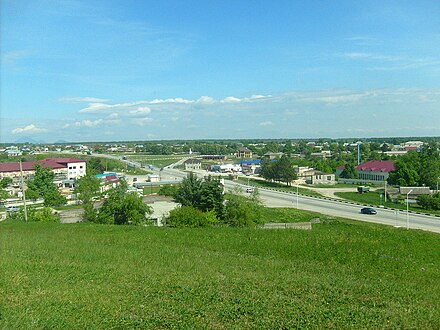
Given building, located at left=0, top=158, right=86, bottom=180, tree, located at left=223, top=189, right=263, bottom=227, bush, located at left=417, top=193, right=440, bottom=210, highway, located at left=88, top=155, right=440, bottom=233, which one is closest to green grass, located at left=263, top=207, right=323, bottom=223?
highway, located at left=88, top=155, right=440, bottom=233

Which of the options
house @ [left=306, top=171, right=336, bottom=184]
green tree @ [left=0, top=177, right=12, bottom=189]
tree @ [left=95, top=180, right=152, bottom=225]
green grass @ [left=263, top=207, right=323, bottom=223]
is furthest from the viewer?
house @ [left=306, top=171, right=336, bottom=184]

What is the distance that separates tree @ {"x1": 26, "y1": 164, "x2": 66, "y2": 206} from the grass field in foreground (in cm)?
1919

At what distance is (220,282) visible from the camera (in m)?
6.71

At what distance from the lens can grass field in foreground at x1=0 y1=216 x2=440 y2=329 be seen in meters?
5.04

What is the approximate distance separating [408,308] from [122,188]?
1502 centimetres

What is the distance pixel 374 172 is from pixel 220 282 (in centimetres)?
4645

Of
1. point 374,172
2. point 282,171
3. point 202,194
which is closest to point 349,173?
point 374,172

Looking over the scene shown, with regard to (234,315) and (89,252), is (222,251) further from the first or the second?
(234,315)

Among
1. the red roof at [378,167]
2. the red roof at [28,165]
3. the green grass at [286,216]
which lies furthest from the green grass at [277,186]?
the red roof at [28,165]

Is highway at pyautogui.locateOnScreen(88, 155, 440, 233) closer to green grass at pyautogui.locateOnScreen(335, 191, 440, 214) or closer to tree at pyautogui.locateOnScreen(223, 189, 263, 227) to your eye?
green grass at pyautogui.locateOnScreen(335, 191, 440, 214)

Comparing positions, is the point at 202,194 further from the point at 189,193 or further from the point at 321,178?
the point at 321,178

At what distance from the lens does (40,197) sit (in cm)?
3234

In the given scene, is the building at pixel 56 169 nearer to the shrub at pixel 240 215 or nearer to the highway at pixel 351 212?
the highway at pixel 351 212

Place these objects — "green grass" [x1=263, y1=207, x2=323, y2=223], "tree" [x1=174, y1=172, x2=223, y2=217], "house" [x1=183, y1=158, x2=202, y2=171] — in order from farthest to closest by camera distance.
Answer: "house" [x1=183, y1=158, x2=202, y2=171] < "green grass" [x1=263, y1=207, x2=323, y2=223] < "tree" [x1=174, y1=172, x2=223, y2=217]
